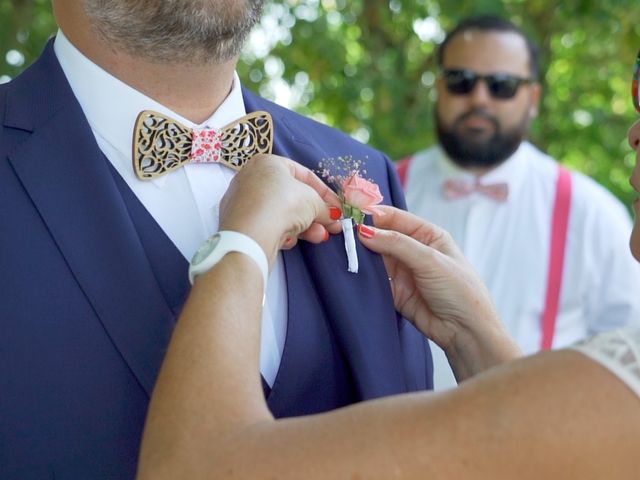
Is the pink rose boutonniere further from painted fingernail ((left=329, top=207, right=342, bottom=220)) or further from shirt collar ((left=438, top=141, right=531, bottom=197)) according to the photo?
shirt collar ((left=438, top=141, right=531, bottom=197))

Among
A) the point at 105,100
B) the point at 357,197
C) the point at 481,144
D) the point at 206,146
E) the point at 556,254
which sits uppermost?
the point at 105,100

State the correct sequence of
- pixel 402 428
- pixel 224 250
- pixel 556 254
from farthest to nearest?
pixel 556 254 < pixel 224 250 < pixel 402 428

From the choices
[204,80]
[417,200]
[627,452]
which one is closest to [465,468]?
[627,452]

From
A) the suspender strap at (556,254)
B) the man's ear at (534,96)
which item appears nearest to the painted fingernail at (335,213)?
the suspender strap at (556,254)

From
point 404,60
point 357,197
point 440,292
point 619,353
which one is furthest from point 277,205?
point 404,60

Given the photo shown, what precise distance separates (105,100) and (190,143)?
0.59 ft

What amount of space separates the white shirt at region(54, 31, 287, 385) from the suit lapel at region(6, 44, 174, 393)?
84 millimetres

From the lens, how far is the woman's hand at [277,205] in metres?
1.92

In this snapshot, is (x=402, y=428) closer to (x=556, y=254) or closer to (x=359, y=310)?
(x=359, y=310)

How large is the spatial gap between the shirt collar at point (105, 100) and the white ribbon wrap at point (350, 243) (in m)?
0.36

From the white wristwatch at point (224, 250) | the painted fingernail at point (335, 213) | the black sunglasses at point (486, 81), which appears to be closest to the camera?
the white wristwatch at point (224, 250)

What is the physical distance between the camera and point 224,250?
185 centimetres

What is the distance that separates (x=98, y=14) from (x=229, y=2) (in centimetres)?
25

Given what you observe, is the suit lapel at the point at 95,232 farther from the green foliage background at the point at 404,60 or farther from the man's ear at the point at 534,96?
the man's ear at the point at 534,96
